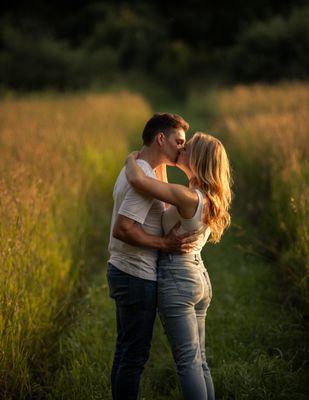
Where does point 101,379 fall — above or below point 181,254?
below

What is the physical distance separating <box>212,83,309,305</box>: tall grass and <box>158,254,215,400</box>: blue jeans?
1.26 metres

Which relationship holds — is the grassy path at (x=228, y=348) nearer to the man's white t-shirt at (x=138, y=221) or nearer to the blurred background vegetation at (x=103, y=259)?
the blurred background vegetation at (x=103, y=259)

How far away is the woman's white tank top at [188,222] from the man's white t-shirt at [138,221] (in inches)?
2.1

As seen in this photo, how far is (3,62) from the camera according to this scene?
29.3m

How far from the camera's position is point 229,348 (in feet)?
13.7

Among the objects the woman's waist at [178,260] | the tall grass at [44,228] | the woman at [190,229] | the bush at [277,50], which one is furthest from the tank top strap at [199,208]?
the bush at [277,50]

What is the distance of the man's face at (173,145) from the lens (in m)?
3.03

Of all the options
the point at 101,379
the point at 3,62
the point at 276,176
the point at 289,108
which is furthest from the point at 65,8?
the point at 101,379

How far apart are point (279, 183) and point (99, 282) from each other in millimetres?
2116

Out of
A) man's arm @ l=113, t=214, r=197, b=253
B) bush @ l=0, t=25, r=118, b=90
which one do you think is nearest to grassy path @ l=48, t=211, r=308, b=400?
man's arm @ l=113, t=214, r=197, b=253

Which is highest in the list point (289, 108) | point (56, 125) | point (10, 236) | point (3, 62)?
point (3, 62)

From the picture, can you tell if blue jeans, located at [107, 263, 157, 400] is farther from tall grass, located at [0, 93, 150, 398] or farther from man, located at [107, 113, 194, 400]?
tall grass, located at [0, 93, 150, 398]

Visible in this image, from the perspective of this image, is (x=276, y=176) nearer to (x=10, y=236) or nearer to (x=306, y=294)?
(x=306, y=294)

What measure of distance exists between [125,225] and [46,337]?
1435 millimetres
